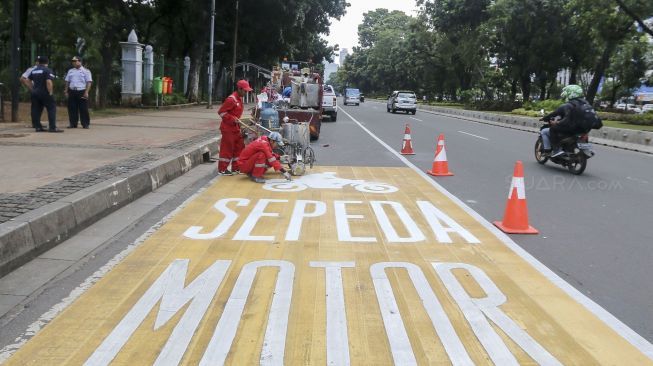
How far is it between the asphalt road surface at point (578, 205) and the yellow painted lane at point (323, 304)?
1.34ft

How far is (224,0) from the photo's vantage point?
37.5 metres

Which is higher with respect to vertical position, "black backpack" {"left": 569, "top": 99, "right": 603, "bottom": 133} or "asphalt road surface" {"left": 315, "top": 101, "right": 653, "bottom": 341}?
"black backpack" {"left": 569, "top": 99, "right": 603, "bottom": 133}

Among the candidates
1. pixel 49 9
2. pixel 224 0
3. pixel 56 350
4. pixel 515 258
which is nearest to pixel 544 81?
pixel 224 0

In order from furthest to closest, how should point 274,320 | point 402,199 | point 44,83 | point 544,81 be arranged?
point 544,81
point 44,83
point 402,199
point 274,320

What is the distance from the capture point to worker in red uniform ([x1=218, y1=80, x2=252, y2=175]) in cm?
1062

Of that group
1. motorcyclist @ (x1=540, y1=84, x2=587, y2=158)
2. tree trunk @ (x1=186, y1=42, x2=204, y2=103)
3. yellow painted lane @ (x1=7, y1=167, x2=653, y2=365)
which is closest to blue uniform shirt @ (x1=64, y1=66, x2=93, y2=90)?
yellow painted lane @ (x1=7, y1=167, x2=653, y2=365)

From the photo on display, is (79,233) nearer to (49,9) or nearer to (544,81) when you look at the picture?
(49,9)

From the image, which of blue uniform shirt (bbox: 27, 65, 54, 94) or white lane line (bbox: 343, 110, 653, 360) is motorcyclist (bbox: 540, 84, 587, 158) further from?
blue uniform shirt (bbox: 27, 65, 54, 94)

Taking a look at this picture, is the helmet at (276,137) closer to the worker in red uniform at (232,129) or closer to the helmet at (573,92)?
the worker in red uniform at (232,129)

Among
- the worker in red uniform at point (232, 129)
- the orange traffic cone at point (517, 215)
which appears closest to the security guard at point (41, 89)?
the worker in red uniform at point (232, 129)

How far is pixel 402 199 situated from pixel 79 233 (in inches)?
181

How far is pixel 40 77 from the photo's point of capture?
1412 cm

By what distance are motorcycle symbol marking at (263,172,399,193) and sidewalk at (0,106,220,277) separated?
1826 millimetres

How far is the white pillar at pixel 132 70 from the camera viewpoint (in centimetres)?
2564
